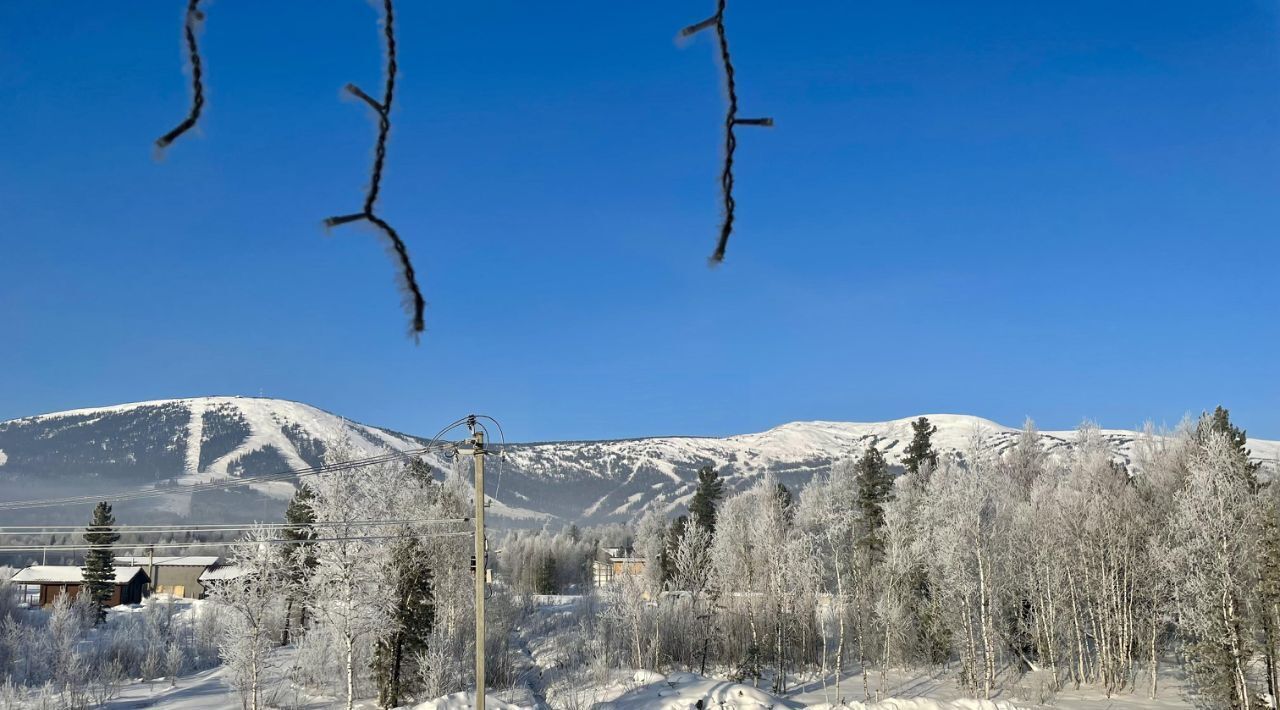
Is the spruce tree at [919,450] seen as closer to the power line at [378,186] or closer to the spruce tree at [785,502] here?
the spruce tree at [785,502]

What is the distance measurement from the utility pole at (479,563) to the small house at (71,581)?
63.5 metres

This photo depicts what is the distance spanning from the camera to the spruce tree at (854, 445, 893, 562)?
2131 inches

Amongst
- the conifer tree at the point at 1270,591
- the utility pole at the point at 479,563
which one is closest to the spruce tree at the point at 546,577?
the conifer tree at the point at 1270,591

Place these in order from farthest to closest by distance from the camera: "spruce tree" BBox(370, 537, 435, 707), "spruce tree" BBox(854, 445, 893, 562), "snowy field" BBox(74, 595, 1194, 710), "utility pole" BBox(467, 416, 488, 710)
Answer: "spruce tree" BBox(854, 445, 893, 562) → "spruce tree" BBox(370, 537, 435, 707) → "snowy field" BBox(74, 595, 1194, 710) → "utility pole" BBox(467, 416, 488, 710)

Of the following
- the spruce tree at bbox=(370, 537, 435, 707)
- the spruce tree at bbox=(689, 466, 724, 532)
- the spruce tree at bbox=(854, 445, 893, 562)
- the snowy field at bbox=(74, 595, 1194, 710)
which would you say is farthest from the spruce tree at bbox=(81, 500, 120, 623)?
the spruce tree at bbox=(854, 445, 893, 562)

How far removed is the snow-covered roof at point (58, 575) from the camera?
242ft

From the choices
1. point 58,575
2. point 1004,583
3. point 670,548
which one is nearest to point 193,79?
point 1004,583

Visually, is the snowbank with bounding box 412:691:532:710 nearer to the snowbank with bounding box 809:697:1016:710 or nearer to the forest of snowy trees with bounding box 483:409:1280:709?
the snowbank with bounding box 809:697:1016:710

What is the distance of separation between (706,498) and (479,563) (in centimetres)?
5049

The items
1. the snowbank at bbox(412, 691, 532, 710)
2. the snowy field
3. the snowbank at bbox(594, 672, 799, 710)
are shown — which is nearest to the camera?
the snowbank at bbox(412, 691, 532, 710)

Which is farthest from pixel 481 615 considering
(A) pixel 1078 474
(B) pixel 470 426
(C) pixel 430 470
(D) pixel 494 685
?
(A) pixel 1078 474

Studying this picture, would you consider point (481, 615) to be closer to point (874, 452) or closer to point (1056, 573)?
point (1056, 573)

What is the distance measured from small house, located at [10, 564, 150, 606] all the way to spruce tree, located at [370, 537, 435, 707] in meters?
50.7

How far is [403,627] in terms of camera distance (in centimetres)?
3278
